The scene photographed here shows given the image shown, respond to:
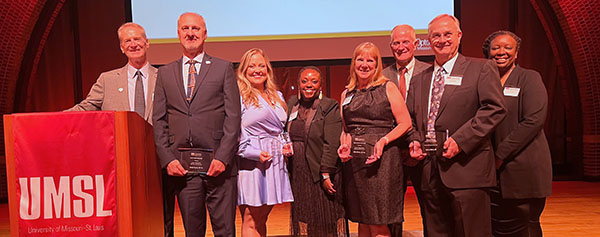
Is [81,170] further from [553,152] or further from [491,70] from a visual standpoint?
[553,152]

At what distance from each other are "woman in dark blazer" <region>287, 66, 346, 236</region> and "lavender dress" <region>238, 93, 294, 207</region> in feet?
0.85

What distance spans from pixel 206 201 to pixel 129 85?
861 mm

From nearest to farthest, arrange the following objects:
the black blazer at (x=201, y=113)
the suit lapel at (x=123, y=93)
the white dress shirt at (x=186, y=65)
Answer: the black blazer at (x=201, y=113) < the white dress shirt at (x=186, y=65) < the suit lapel at (x=123, y=93)

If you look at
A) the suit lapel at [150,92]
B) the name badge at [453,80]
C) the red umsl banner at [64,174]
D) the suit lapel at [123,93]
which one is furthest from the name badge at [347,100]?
the red umsl banner at [64,174]

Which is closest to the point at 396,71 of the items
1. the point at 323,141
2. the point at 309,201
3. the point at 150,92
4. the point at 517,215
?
the point at 323,141

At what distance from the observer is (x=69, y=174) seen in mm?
1679

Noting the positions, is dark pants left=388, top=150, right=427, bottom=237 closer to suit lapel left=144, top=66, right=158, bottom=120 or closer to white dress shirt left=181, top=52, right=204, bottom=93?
white dress shirt left=181, top=52, right=204, bottom=93

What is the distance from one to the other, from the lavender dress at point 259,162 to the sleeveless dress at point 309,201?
25 cm

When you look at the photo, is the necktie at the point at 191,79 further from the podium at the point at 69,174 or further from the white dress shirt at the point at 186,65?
the podium at the point at 69,174

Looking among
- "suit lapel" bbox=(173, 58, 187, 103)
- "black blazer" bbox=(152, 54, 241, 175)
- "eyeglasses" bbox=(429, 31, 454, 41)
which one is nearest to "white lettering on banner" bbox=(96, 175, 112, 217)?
"black blazer" bbox=(152, 54, 241, 175)

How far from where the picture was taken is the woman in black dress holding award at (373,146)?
260cm

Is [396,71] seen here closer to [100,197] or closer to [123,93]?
[123,93]

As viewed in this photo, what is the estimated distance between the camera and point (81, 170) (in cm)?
169

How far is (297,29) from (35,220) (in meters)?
4.58
